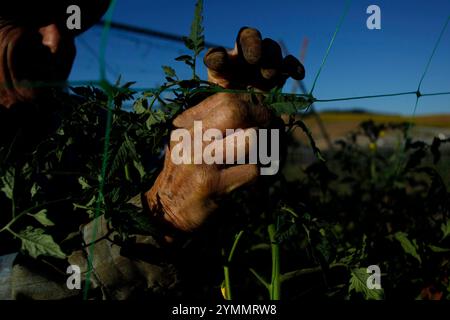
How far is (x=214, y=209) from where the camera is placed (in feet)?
3.43

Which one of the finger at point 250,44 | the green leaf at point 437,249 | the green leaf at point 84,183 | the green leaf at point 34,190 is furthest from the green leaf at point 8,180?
the green leaf at point 437,249

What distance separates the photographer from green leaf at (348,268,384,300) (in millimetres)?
1096

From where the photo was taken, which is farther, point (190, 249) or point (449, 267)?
point (449, 267)

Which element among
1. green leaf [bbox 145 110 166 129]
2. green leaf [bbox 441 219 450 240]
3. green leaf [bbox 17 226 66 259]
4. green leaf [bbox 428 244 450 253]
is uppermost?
green leaf [bbox 145 110 166 129]

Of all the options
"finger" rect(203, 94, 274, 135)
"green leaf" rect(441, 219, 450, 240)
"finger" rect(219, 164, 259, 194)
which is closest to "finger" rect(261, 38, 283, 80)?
"finger" rect(203, 94, 274, 135)

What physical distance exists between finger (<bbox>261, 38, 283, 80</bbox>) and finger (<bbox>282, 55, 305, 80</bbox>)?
21 mm

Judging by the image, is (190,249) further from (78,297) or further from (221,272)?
Answer: (78,297)

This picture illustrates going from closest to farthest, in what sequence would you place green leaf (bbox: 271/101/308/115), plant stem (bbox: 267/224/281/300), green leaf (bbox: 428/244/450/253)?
green leaf (bbox: 271/101/308/115) < plant stem (bbox: 267/224/281/300) < green leaf (bbox: 428/244/450/253)

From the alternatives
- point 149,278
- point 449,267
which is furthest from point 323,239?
point 449,267

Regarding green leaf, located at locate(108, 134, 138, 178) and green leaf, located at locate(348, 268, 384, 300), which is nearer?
green leaf, located at locate(108, 134, 138, 178)

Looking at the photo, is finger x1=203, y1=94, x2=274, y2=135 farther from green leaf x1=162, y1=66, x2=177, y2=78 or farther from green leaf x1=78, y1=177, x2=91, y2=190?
green leaf x1=78, y1=177, x2=91, y2=190

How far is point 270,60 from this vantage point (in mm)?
1043

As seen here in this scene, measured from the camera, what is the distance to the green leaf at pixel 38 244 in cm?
93

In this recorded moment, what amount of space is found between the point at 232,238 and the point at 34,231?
0.54 meters
